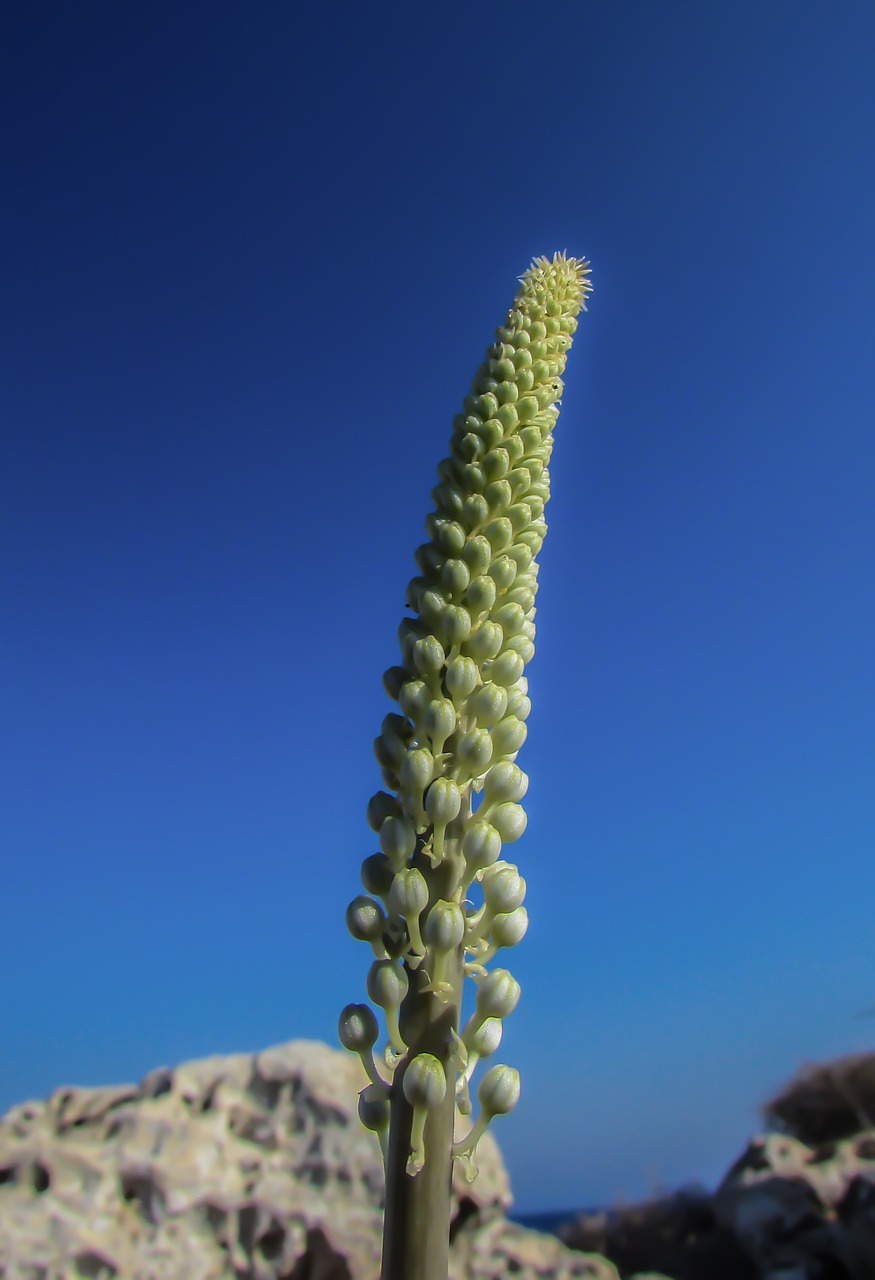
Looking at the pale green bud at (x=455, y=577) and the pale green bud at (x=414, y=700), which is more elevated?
the pale green bud at (x=455, y=577)

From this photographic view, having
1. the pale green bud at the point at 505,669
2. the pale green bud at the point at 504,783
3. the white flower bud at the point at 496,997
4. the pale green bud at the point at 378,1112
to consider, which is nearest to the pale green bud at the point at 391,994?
the pale green bud at the point at 378,1112

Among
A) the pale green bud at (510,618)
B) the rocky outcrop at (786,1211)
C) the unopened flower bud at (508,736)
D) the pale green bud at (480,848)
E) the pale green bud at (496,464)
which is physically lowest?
the rocky outcrop at (786,1211)

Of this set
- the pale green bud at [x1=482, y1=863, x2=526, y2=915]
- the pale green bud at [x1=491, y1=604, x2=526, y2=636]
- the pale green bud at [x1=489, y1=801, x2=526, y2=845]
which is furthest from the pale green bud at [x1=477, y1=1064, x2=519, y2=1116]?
the pale green bud at [x1=491, y1=604, x2=526, y2=636]

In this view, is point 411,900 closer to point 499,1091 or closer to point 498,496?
point 499,1091

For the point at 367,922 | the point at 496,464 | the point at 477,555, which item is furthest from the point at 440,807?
the point at 496,464

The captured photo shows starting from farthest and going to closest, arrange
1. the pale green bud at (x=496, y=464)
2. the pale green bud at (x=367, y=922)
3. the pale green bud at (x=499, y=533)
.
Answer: the pale green bud at (x=496, y=464) < the pale green bud at (x=499, y=533) < the pale green bud at (x=367, y=922)

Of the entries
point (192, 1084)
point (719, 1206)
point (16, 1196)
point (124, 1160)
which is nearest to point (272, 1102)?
point (192, 1084)

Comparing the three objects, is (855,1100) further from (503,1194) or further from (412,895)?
(412,895)

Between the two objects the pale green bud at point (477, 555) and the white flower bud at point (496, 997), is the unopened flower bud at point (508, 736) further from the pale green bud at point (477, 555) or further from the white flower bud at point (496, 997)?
the white flower bud at point (496, 997)
